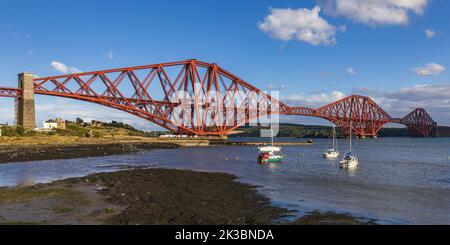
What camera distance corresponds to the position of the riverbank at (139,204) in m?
17.6

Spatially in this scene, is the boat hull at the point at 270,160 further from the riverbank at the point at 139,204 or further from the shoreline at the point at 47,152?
the shoreline at the point at 47,152

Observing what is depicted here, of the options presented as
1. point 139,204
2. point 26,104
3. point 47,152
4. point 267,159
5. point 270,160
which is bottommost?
point 270,160

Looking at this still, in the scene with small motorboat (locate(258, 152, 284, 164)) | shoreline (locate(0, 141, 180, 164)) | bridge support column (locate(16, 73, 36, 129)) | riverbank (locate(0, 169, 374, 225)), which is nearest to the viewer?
riverbank (locate(0, 169, 374, 225))

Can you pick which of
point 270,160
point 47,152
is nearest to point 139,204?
point 270,160

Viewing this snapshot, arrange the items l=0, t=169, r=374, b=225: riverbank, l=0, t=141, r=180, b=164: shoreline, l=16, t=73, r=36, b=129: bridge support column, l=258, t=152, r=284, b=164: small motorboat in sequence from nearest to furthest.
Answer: l=0, t=169, r=374, b=225: riverbank
l=0, t=141, r=180, b=164: shoreline
l=258, t=152, r=284, b=164: small motorboat
l=16, t=73, r=36, b=129: bridge support column

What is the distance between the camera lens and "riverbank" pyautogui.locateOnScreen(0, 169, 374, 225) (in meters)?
17.6

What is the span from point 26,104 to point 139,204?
76816 mm

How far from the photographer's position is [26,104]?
285 feet

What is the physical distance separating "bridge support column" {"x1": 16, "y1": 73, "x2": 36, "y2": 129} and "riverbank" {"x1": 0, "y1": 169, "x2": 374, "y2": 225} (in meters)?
64.1

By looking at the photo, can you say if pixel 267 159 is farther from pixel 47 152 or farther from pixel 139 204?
pixel 139 204

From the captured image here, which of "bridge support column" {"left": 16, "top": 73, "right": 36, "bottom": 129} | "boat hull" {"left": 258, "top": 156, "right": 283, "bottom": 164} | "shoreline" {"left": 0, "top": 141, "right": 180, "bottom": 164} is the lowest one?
"boat hull" {"left": 258, "top": 156, "right": 283, "bottom": 164}

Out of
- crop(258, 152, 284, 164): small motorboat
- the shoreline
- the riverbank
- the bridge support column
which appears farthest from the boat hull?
the bridge support column

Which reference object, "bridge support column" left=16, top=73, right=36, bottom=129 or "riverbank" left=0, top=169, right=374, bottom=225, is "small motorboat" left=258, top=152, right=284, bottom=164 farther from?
"bridge support column" left=16, top=73, right=36, bottom=129
